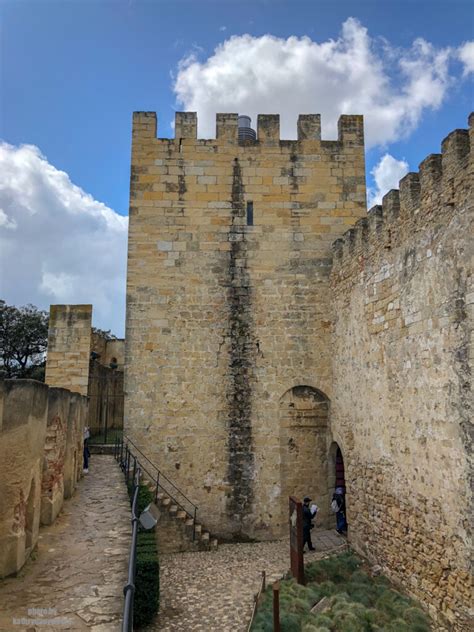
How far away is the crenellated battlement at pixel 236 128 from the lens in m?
14.0

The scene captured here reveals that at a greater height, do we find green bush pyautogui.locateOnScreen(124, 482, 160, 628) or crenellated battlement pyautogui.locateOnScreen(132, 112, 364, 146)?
crenellated battlement pyautogui.locateOnScreen(132, 112, 364, 146)

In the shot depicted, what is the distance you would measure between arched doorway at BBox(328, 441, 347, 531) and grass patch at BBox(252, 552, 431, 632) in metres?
2.56

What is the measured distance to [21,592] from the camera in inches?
211

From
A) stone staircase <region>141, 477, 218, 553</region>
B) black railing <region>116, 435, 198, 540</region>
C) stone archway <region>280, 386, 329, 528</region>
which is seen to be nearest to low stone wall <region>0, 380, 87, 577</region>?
stone staircase <region>141, 477, 218, 553</region>

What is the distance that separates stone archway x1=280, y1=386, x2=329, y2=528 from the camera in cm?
1276

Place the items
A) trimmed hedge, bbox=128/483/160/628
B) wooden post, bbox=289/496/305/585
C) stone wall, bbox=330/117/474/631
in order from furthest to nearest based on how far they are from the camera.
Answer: wooden post, bbox=289/496/305/585 < trimmed hedge, bbox=128/483/160/628 < stone wall, bbox=330/117/474/631

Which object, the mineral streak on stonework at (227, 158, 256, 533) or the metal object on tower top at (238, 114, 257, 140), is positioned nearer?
the mineral streak on stonework at (227, 158, 256, 533)

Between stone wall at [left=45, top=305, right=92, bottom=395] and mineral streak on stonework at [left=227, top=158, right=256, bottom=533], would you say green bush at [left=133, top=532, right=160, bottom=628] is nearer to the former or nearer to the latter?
mineral streak on stonework at [left=227, top=158, right=256, bottom=533]

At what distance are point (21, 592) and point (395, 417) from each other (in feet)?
20.7

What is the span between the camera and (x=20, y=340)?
2930 cm

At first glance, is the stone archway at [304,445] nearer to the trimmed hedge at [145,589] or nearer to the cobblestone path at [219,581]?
the cobblestone path at [219,581]

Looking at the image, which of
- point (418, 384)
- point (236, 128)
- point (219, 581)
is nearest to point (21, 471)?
point (219, 581)

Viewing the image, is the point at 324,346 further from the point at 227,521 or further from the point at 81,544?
the point at 81,544

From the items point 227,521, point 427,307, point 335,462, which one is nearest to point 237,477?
point 227,521
